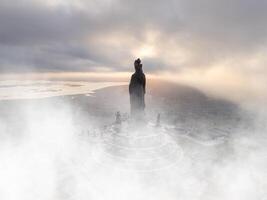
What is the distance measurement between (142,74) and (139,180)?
12261 millimetres

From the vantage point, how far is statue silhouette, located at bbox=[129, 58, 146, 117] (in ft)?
91.9

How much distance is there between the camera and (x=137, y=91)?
28.1 metres

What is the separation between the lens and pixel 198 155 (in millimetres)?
36312

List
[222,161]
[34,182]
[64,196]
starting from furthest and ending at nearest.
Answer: [222,161], [34,182], [64,196]

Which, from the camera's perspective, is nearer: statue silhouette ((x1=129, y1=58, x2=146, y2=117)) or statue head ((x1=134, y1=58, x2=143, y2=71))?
statue head ((x1=134, y1=58, x2=143, y2=71))

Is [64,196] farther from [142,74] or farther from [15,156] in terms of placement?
[142,74]

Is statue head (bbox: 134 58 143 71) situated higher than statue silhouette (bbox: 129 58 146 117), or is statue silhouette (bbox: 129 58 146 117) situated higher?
statue head (bbox: 134 58 143 71)

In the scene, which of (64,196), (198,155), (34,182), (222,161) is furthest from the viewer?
(198,155)

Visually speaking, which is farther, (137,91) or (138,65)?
(137,91)

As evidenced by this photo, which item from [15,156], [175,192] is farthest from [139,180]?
[15,156]

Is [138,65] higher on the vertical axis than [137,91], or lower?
higher

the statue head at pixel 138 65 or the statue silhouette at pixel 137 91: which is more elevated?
the statue head at pixel 138 65

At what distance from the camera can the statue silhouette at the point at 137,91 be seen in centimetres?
2800

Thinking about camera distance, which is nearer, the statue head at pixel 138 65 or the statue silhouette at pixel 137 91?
the statue head at pixel 138 65
